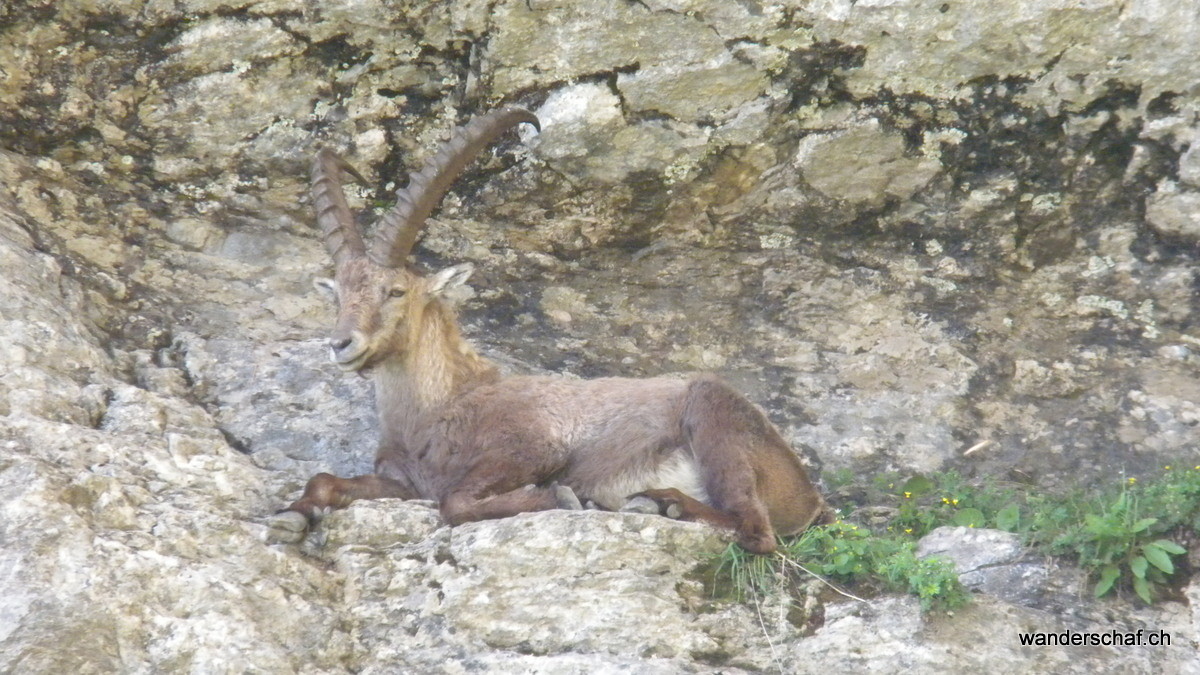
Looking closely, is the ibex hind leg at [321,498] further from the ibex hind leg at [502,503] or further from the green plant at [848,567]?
the green plant at [848,567]

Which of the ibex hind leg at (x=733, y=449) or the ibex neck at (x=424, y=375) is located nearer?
the ibex hind leg at (x=733, y=449)

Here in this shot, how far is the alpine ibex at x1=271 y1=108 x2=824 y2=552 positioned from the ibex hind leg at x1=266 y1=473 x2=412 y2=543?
0.01 m

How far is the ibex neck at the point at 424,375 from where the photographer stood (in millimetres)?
6656

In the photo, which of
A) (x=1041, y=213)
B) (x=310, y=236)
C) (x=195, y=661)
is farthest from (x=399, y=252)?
(x=1041, y=213)

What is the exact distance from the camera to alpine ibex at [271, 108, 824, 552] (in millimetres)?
5910

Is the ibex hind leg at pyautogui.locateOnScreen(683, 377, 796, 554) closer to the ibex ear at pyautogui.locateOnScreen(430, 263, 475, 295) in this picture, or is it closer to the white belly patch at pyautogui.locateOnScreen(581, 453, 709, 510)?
the white belly patch at pyautogui.locateOnScreen(581, 453, 709, 510)

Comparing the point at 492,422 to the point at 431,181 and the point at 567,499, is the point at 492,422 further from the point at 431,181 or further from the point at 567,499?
the point at 431,181

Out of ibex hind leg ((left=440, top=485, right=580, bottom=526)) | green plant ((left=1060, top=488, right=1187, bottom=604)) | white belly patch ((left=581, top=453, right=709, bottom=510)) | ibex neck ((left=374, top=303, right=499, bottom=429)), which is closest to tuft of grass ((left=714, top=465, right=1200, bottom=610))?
green plant ((left=1060, top=488, right=1187, bottom=604))

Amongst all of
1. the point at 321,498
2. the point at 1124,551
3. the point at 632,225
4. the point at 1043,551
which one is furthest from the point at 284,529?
the point at 1124,551

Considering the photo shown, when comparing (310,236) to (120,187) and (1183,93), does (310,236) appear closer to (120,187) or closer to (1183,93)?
(120,187)

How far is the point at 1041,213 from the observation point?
6891mm

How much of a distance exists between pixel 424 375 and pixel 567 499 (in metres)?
1.25

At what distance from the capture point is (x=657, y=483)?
6.13 meters

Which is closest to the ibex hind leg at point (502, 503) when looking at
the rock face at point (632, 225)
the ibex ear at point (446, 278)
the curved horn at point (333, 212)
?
the rock face at point (632, 225)
